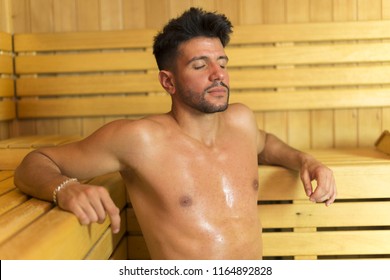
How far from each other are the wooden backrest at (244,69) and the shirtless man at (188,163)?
937 millimetres

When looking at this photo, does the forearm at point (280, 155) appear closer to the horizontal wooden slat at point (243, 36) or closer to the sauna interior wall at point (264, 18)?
the sauna interior wall at point (264, 18)

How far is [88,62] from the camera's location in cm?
298

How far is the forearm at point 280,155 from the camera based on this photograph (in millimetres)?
2175

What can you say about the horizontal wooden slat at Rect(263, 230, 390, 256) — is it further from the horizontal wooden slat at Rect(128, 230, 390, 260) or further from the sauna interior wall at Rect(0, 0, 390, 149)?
the sauna interior wall at Rect(0, 0, 390, 149)

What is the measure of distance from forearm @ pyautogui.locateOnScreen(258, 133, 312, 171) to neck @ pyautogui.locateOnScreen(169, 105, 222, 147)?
0.38 metres

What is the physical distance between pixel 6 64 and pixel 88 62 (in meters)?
0.45

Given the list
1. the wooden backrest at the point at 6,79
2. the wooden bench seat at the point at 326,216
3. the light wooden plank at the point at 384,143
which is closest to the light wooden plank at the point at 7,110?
the wooden backrest at the point at 6,79

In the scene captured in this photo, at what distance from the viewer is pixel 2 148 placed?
2457mm

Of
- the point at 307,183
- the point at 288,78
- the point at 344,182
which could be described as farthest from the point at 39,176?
the point at 288,78

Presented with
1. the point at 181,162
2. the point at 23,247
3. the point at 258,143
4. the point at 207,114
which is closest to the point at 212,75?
the point at 207,114

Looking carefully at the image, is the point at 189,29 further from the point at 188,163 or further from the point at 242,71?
the point at 242,71

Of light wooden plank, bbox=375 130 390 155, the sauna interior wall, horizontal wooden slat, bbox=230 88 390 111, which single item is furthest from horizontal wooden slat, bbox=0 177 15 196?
light wooden plank, bbox=375 130 390 155

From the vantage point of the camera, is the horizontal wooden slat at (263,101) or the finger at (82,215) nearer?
the finger at (82,215)

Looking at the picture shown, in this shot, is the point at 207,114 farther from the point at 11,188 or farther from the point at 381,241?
the point at 381,241
